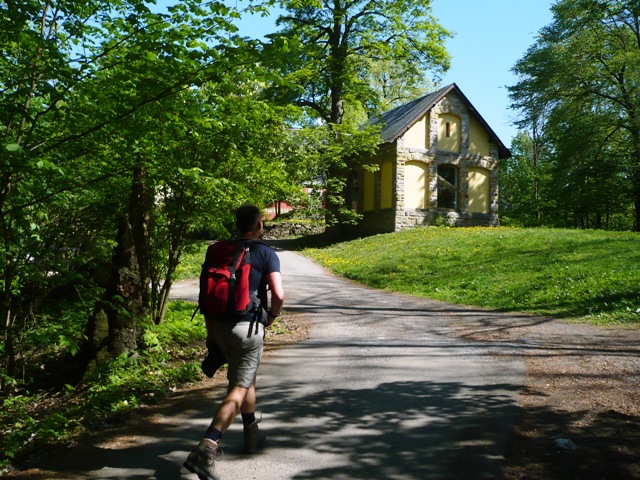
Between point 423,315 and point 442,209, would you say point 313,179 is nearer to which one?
point 442,209

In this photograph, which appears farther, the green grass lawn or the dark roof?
the dark roof

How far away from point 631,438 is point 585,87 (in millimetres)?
30417

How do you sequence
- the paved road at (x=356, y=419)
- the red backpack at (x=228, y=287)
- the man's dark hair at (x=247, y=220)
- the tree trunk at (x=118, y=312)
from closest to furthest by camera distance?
the red backpack at (x=228, y=287), the paved road at (x=356, y=419), the man's dark hair at (x=247, y=220), the tree trunk at (x=118, y=312)

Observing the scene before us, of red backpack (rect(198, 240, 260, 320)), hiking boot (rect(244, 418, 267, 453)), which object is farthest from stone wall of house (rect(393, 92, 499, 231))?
red backpack (rect(198, 240, 260, 320))

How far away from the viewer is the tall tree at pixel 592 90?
29422mm

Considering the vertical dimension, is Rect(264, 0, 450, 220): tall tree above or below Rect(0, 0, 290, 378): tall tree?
above

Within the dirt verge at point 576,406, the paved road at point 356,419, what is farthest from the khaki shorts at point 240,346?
the dirt verge at point 576,406

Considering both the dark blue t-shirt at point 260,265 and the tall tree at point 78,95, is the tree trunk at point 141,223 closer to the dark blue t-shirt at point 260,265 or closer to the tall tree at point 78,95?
the tall tree at point 78,95

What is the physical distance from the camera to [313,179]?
88.3 feet

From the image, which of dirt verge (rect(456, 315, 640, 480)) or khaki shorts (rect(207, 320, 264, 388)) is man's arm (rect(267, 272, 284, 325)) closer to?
khaki shorts (rect(207, 320, 264, 388))

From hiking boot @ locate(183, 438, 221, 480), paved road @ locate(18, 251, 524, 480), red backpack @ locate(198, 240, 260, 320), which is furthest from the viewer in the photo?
paved road @ locate(18, 251, 524, 480)

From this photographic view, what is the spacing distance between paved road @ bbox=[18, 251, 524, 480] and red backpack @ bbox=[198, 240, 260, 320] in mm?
1136

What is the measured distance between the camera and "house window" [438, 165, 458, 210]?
102ft

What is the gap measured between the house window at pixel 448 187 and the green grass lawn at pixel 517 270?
21.1 feet
